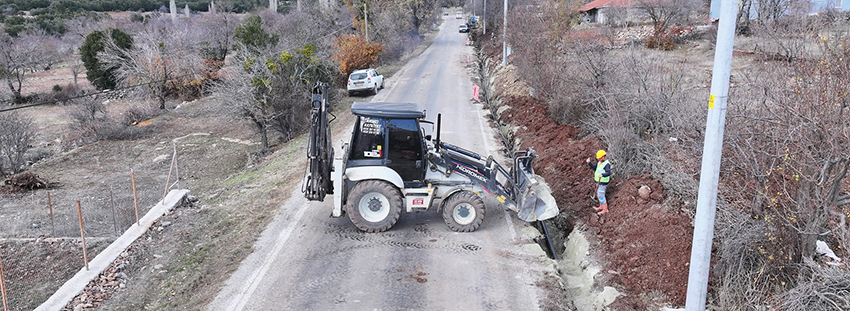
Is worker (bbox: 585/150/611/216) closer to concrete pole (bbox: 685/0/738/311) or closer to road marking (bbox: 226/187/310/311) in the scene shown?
concrete pole (bbox: 685/0/738/311)

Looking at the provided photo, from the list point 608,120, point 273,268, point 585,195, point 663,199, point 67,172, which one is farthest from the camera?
point 67,172

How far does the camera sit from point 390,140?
1116 cm

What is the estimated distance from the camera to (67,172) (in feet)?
72.8

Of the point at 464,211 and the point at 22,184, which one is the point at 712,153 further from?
the point at 22,184

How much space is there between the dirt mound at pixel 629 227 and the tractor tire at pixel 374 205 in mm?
3897

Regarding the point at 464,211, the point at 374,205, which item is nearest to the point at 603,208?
the point at 464,211

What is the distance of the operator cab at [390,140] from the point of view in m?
11.0

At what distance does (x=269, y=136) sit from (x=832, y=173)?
76.9 feet

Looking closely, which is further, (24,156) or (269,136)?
(269,136)

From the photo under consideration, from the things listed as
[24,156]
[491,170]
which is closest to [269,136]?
[24,156]

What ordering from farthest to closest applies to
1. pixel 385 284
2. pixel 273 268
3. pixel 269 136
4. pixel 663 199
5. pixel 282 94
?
pixel 269 136 → pixel 282 94 → pixel 663 199 → pixel 273 268 → pixel 385 284

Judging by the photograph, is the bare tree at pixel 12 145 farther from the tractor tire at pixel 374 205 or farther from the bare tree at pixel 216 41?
the bare tree at pixel 216 41

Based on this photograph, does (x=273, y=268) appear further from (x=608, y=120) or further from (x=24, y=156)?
(x=24, y=156)

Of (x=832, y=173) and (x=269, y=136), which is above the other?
(x=832, y=173)
